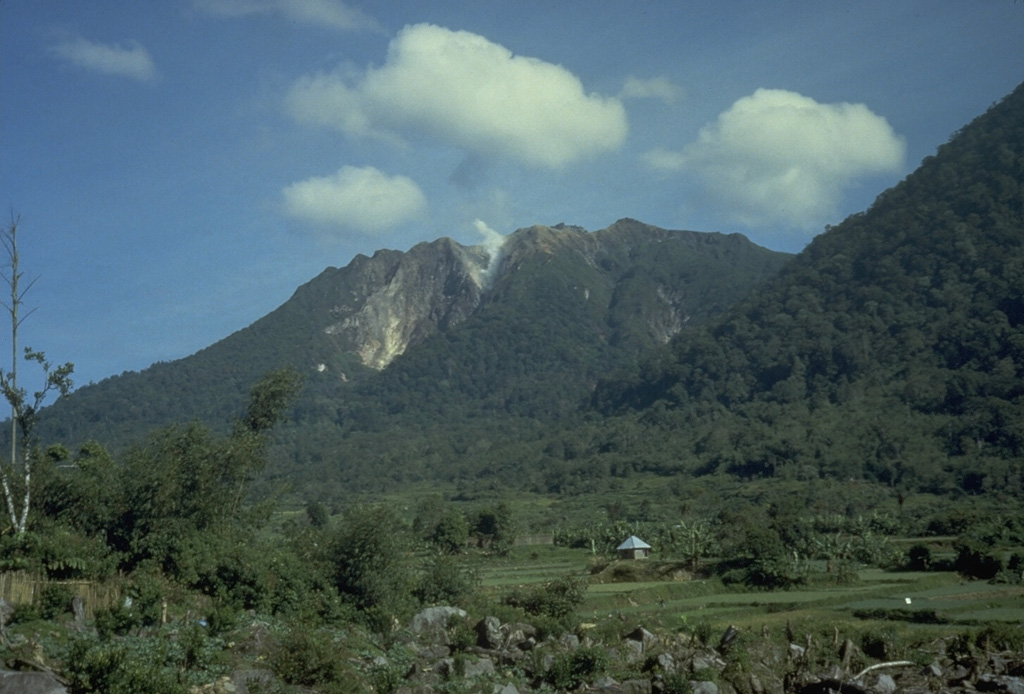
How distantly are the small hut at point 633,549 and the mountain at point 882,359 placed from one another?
29.0m

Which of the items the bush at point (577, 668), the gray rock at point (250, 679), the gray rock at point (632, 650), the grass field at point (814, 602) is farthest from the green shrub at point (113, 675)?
the grass field at point (814, 602)

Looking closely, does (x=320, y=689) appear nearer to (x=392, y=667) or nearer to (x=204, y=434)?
(x=392, y=667)

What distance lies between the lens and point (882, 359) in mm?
95625

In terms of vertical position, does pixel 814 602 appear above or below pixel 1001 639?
below

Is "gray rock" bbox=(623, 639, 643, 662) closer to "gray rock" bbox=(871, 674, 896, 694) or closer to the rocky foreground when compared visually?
the rocky foreground

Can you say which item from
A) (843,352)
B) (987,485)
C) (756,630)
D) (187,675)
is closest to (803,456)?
(987,485)

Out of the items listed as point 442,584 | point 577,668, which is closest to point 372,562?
point 442,584

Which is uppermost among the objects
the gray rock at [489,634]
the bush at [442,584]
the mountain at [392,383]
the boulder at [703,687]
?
the mountain at [392,383]

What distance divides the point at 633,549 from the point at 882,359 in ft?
197

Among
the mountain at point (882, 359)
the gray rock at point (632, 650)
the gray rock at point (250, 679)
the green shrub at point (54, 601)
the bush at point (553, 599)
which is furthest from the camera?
the mountain at point (882, 359)

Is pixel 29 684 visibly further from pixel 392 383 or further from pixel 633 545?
pixel 392 383

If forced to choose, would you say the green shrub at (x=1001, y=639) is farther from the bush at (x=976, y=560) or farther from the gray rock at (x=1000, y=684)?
the bush at (x=976, y=560)

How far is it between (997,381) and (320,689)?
74.8 m

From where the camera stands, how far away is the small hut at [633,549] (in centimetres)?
4503
